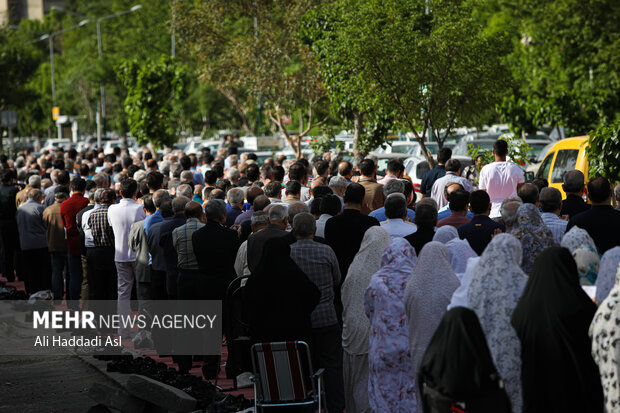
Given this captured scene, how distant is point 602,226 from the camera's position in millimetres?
8688

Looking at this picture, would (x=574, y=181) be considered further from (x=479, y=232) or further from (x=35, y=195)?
(x=35, y=195)

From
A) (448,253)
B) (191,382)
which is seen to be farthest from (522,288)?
(191,382)

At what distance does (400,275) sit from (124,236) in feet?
19.1

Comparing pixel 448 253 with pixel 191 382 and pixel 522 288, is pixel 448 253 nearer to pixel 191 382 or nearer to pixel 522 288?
pixel 522 288

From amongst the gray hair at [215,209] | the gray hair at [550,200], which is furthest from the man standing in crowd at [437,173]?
the gray hair at [550,200]

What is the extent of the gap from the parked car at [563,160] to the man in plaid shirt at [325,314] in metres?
8.02

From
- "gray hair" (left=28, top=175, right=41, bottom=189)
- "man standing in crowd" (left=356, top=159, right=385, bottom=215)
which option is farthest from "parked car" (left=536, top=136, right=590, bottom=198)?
"gray hair" (left=28, top=175, right=41, bottom=189)

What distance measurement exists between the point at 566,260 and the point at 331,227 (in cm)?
395

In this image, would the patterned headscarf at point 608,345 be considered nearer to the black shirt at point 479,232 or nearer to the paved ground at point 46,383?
the black shirt at point 479,232

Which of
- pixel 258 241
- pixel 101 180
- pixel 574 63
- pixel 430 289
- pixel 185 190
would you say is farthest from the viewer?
pixel 574 63

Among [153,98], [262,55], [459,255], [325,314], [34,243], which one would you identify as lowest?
[34,243]

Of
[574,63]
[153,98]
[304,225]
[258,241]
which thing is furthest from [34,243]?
[574,63]

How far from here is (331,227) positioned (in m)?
9.44

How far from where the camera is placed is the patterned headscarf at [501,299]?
6.11m
